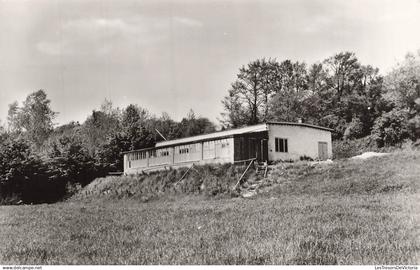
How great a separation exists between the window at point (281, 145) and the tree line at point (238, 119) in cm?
1535

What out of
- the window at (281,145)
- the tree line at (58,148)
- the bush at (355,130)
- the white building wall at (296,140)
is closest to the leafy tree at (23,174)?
the tree line at (58,148)

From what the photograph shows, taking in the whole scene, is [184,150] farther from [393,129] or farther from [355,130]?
[355,130]

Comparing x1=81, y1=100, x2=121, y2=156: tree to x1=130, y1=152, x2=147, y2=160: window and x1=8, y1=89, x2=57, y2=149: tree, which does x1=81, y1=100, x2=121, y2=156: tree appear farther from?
x1=130, y1=152, x2=147, y2=160: window

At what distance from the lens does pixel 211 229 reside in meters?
9.03

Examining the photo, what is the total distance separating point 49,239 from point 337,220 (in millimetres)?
6333

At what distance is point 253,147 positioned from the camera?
33.0 metres

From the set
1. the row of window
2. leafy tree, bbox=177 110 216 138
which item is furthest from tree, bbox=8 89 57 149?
the row of window

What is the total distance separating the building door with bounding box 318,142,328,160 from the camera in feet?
122

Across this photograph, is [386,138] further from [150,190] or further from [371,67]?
[150,190]

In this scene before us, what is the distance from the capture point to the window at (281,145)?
34.4 metres

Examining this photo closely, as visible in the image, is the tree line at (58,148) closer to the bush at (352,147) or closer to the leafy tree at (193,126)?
the leafy tree at (193,126)

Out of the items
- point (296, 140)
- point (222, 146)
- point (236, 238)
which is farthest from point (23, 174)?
point (236, 238)

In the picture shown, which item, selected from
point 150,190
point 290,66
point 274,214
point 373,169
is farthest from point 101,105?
point 274,214

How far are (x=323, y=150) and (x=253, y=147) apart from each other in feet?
26.9
